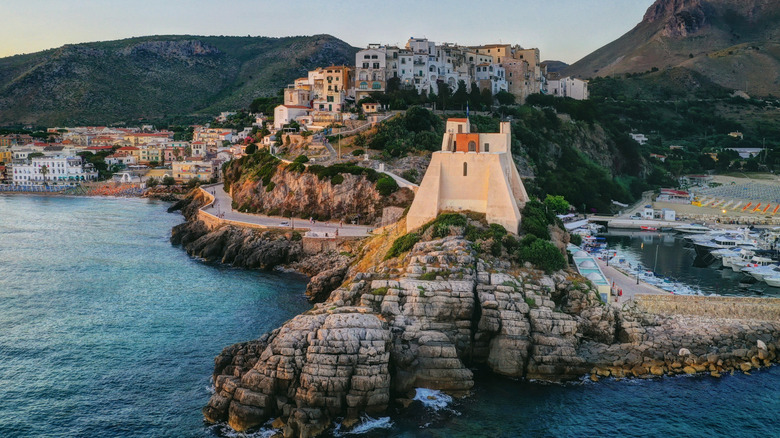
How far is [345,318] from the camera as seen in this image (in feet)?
83.1

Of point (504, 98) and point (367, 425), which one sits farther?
point (504, 98)

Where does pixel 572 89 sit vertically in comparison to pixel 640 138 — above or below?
above

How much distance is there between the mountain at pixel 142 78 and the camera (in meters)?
152

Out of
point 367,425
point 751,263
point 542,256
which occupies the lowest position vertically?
point 367,425

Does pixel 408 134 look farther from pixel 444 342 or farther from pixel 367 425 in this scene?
pixel 367 425

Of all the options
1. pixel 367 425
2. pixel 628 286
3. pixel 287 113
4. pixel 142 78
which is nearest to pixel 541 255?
pixel 628 286

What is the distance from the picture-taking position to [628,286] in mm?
35875

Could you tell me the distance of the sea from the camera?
23562mm

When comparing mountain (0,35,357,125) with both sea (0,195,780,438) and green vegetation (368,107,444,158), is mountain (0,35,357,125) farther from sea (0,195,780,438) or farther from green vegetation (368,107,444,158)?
sea (0,195,780,438)

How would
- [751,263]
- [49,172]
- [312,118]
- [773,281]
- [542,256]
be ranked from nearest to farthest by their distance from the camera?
1. [542,256]
2. [773,281]
3. [751,263]
4. [312,118]
5. [49,172]

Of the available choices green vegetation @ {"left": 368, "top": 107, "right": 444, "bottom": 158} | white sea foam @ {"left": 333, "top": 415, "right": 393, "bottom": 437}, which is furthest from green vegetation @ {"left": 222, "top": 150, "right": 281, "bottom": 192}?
white sea foam @ {"left": 333, "top": 415, "right": 393, "bottom": 437}

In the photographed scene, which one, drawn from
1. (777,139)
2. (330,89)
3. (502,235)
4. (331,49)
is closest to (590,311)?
(502,235)

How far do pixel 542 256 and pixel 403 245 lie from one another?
20.4ft

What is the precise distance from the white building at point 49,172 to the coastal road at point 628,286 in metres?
87.6
